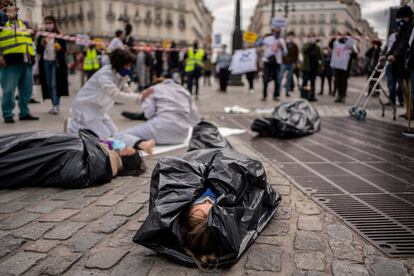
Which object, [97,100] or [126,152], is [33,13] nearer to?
[97,100]

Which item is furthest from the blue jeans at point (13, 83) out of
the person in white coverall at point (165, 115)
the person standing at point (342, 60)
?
the person standing at point (342, 60)

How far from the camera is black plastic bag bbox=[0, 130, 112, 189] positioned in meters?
3.92

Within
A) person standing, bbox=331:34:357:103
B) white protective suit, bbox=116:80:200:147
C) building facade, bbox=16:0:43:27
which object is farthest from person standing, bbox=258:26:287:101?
white protective suit, bbox=116:80:200:147

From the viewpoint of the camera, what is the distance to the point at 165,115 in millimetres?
5988

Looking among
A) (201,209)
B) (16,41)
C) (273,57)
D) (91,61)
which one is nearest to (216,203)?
(201,209)

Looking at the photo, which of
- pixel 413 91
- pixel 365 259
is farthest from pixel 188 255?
pixel 413 91

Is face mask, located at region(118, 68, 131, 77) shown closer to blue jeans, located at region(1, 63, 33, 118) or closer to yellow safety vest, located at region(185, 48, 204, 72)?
blue jeans, located at region(1, 63, 33, 118)

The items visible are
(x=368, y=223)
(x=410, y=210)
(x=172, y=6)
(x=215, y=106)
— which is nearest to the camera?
(x=368, y=223)

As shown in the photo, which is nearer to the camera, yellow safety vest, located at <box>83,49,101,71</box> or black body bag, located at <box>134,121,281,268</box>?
black body bag, located at <box>134,121,281,268</box>

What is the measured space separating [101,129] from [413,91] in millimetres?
4879

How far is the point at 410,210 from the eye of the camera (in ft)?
11.2

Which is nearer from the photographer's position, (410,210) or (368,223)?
(368,223)

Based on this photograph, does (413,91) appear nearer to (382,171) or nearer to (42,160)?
(382,171)

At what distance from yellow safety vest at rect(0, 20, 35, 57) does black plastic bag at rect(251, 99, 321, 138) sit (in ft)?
13.1
